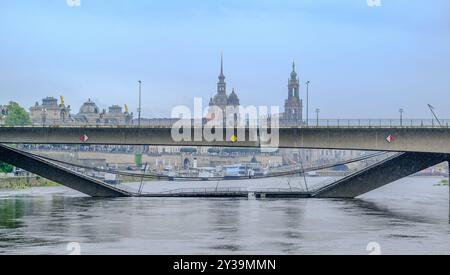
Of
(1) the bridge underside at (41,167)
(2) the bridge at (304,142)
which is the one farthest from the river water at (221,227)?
(1) the bridge underside at (41,167)

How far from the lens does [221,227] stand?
251 ft

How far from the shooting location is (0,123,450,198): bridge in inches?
3996

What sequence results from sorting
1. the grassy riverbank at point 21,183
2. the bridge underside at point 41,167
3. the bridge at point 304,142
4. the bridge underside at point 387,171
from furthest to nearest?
the grassy riverbank at point 21,183, the bridge underside at point 41,167, the bridge underside at point 387,171, the bridge at point 304,142

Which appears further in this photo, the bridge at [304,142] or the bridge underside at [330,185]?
the bridge underside at [330,185]

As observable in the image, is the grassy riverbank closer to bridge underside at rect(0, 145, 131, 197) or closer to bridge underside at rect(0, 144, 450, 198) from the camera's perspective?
bridge underside at rect(0, 144, 450, 198)

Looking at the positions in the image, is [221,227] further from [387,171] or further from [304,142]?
[387,171]

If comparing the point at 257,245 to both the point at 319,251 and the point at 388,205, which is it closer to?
the point at 319,251

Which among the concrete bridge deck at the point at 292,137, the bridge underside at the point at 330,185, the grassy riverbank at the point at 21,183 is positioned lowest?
the grassy riverbank at the point at 21,183

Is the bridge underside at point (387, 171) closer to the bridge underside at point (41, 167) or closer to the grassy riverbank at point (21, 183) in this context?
the bridge underside at point (41, 167)

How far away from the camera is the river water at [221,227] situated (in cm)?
6116

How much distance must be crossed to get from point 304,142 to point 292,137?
152cm

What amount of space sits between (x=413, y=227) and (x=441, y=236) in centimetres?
808

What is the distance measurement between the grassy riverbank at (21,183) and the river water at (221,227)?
4217cm
